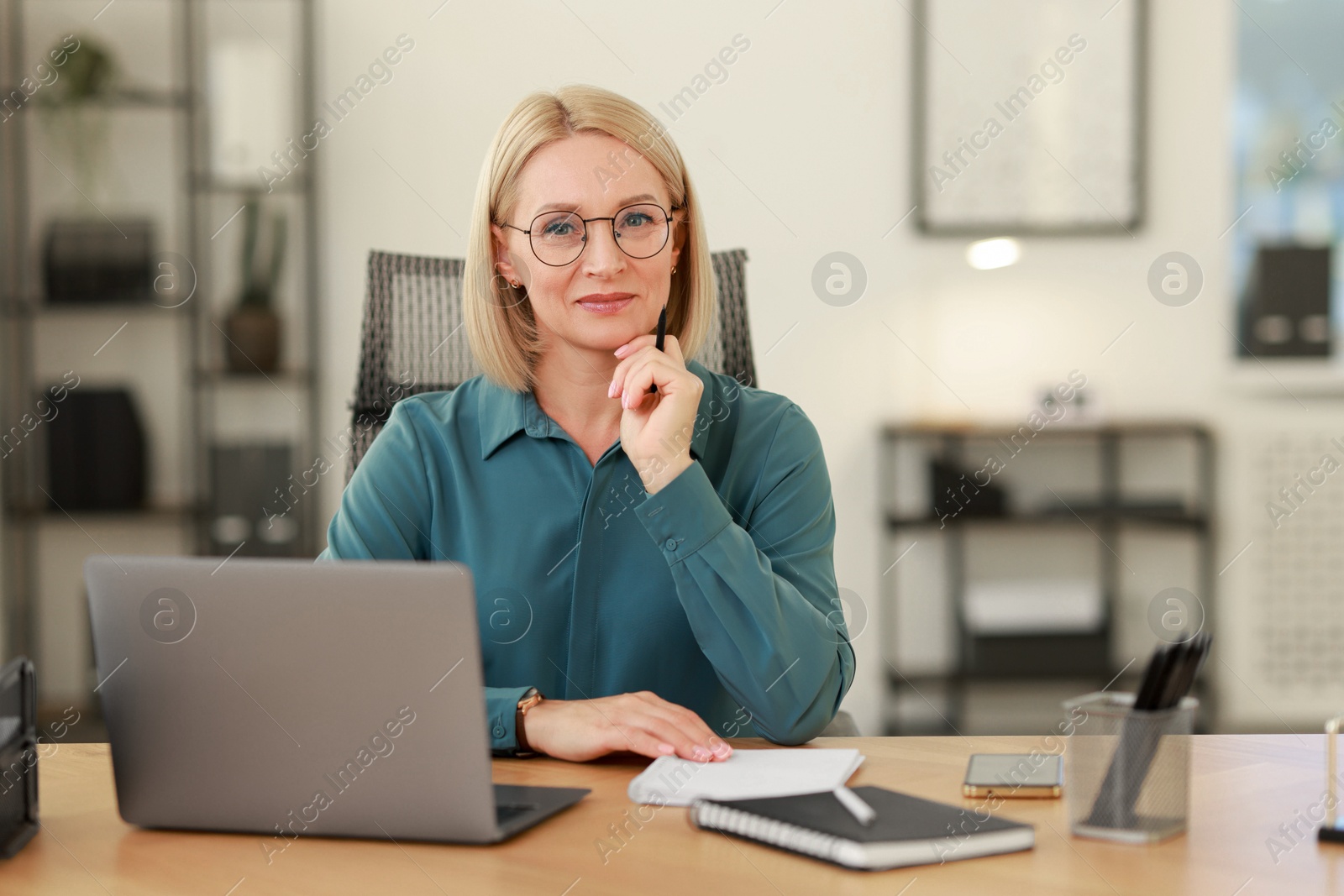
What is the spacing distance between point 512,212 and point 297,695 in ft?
2.46

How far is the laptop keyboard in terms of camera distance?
0.86 m

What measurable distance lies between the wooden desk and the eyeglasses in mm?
638

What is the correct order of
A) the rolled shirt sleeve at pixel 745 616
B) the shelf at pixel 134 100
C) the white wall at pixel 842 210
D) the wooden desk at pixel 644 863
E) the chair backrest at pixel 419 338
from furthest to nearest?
1. the white wall at pixel 842 210
2. the shelf at pixel 134 100
3. the chair backrest at pixel 419 338
4. the rolled shirt sleeve at pixel 745 616
5. the wooden desk at pixel 644 863

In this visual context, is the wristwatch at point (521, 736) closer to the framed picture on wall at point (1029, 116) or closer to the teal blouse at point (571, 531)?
the teal blouse at point (571, 531)

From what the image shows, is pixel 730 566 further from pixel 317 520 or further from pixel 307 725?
pixel 317 520

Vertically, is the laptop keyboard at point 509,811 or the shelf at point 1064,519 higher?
the laptop keyboard at point 509,811

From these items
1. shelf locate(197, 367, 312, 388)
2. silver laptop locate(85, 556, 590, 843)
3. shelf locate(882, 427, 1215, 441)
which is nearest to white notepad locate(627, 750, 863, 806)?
silver laptop locate(85, 556, 590, 843)

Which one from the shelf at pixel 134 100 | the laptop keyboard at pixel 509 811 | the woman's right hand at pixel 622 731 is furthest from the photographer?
the shelf at pixel 134 100

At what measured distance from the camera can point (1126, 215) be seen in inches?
130

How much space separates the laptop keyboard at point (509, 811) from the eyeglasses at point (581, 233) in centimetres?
65

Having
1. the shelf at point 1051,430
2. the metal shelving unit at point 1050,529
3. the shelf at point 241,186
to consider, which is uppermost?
the shelf at point 241,186

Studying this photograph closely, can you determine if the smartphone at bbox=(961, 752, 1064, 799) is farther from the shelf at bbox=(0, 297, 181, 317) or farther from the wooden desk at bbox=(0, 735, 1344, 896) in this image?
the shelf at bbox=(0, 297, 181, 317)

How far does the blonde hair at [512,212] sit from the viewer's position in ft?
4.57

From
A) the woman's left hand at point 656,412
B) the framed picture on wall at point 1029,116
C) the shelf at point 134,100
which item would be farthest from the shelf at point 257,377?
the woman's left hand at point 656,412
